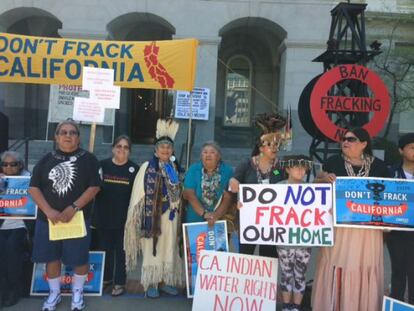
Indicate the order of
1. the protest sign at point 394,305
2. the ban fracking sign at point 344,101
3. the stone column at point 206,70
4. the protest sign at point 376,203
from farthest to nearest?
1. the stone column at point 206,70
2. the ban fracking sign at point 344,101
3. the protest sign at point 376,203
4. the protest sign at point 394,305

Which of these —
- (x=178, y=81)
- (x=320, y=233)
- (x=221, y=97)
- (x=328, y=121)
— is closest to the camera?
(x=320, y=233)

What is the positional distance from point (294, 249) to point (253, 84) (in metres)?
13.0

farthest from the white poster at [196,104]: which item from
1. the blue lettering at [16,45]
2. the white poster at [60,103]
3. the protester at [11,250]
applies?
the protester at [11,250]

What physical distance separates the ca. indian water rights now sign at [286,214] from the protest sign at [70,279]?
1.82m

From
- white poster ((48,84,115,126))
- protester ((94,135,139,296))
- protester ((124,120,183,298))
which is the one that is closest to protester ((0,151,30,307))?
protester ((94,135,139,296))

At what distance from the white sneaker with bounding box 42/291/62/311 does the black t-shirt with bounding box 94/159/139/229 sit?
849mm

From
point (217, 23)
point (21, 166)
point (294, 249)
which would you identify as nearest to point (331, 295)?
point (294, 249)

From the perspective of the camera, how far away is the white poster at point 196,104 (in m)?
12.6

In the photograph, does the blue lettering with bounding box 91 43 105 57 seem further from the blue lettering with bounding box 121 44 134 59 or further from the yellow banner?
the blue lettering with bounding box 121 44 134 59

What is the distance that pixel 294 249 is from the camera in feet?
13.4

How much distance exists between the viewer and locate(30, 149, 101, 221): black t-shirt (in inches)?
170

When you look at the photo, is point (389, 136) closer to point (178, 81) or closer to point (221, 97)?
point (221, 97)

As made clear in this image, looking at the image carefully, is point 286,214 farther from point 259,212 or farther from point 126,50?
point 126,50

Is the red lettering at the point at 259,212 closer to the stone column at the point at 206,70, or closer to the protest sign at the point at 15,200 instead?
the protest sign at the point at 15,200
